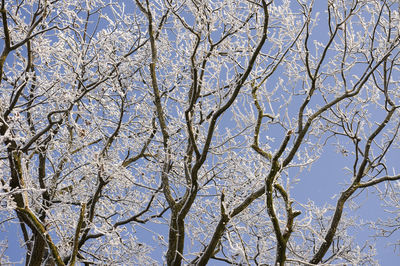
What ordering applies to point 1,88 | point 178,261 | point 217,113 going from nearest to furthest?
point 217,113, point 178,261, point 1,88

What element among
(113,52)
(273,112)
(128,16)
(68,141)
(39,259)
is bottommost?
(39,259)

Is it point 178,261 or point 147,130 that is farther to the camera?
point 147,130

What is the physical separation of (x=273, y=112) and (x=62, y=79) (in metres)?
2.89

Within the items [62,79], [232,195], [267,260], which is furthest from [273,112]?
[62,79]

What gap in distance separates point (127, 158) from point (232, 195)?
2543mm

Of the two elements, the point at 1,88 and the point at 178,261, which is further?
the point at 1,88

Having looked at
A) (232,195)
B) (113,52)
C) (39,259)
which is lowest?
(39,259)

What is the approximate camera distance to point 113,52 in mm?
6762

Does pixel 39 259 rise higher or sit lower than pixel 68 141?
lower

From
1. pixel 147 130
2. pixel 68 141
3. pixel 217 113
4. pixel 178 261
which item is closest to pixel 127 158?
pixel 147 130

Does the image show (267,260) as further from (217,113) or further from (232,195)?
(217,113)

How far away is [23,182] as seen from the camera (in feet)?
12.6

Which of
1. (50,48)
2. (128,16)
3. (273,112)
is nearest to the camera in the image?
(273,112)

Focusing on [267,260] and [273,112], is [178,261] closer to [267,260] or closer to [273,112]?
[267,260]
